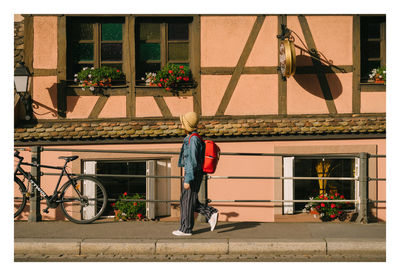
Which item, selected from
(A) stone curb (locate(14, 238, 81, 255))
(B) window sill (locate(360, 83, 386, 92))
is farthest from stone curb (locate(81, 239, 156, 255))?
(B) window sill (locate(360, 83, 386, 92))

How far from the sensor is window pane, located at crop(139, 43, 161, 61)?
10.1 metres

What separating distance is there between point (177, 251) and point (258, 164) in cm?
431

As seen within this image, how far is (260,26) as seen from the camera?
32.3 ft

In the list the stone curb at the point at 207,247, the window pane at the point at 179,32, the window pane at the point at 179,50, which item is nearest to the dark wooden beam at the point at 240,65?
the window pane at the point at 179,50

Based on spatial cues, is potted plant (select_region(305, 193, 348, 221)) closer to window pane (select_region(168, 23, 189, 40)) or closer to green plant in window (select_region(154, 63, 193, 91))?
green plant in window (select_region(154, 63, 193, 91))

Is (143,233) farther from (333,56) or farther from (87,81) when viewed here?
(333,56)

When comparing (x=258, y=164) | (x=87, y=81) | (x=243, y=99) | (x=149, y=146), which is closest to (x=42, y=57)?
(x=87, y=81)

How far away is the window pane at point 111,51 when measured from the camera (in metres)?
10.1

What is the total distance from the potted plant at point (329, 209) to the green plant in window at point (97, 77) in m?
4.70

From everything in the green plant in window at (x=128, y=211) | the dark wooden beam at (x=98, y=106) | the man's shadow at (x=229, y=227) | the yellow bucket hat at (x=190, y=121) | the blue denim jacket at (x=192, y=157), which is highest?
the dark wooden beam at (x=98, y=106)

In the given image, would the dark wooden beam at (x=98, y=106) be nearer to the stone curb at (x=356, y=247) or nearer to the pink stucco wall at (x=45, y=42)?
the pink stucco wall at (x=45, y=42)

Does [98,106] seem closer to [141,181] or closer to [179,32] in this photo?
[141,181]

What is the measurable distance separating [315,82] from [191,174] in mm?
4646

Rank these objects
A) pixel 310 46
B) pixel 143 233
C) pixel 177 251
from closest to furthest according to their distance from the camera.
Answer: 1. pixel 177 251
2. pixel 143 233
3. pixel 310 46
